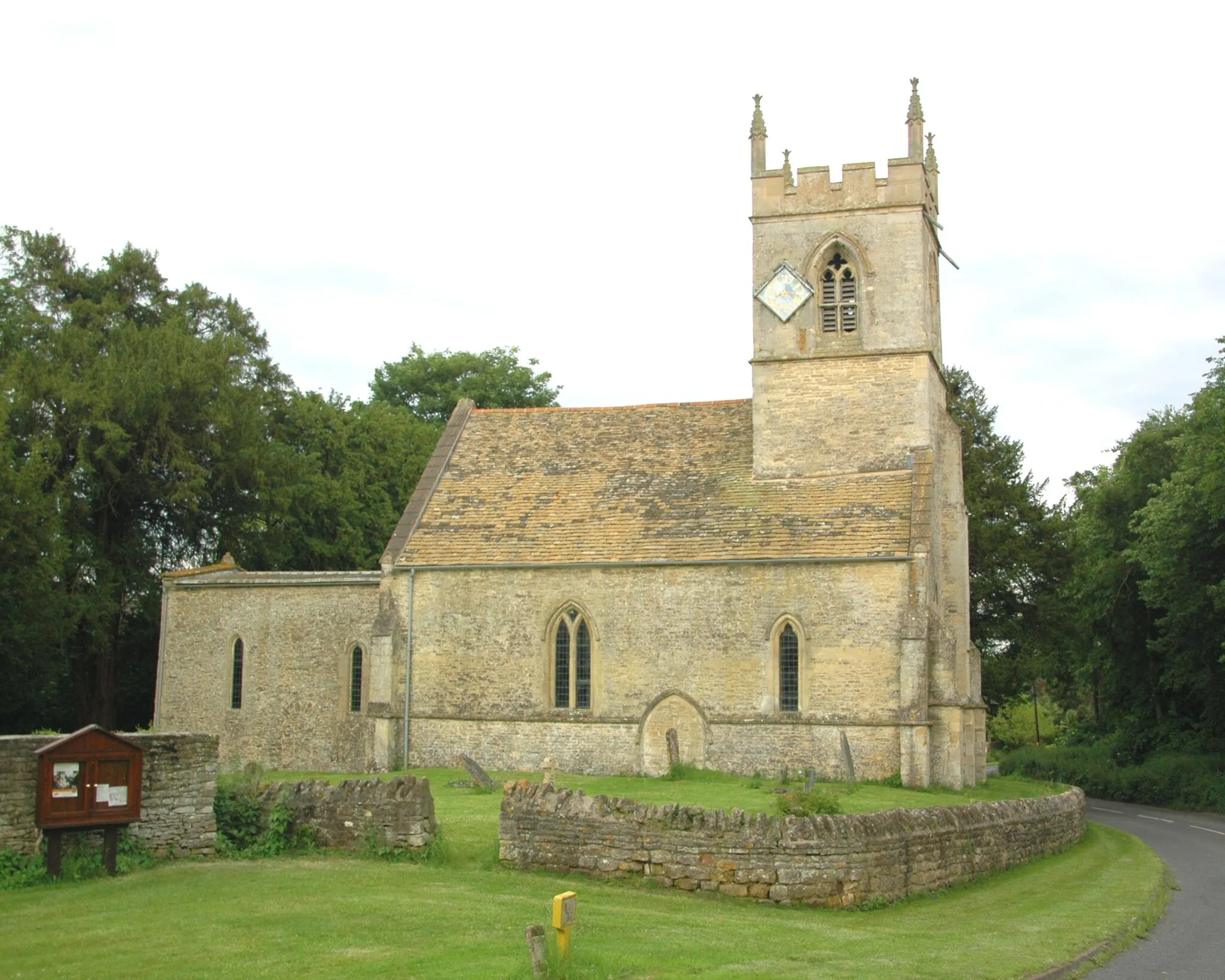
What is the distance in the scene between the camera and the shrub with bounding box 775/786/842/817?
667 inches

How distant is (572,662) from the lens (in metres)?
31.1

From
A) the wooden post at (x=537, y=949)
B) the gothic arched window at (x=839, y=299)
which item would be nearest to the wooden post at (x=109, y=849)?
the wooden post at (x=537, y=949)

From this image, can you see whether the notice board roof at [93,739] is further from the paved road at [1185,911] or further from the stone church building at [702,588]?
the stone church building at [702,588]

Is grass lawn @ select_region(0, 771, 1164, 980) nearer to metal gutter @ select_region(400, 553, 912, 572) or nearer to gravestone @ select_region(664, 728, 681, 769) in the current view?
gravestone @ select_region(664, 728, 681, 769)

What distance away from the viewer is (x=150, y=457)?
40.2 m

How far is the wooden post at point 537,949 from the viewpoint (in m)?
10.5

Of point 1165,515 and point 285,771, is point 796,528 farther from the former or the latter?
point 285,771

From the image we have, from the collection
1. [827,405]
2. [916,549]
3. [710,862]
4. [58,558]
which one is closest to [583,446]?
[827,405]

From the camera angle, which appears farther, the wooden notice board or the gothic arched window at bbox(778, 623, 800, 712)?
the gothic arched window at bbox(778, 623, 800, 712)

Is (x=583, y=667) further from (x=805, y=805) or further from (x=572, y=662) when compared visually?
(x=805, y=805)

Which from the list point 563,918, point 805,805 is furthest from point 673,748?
point 563,918

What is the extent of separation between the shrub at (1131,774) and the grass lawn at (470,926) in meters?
21.8

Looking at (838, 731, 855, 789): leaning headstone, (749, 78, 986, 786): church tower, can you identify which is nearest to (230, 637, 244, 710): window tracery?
(749, 78, 986, 786): church tower

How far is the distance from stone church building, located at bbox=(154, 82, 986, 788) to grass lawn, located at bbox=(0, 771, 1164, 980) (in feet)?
34.7
